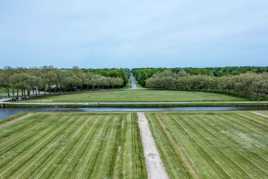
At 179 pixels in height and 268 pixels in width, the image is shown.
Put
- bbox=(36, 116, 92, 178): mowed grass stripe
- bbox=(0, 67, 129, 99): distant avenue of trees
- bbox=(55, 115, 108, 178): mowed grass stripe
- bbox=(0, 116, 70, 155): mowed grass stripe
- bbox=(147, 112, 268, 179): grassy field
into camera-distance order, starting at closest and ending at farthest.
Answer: bbox=(55, 115, 108, 178): mowed grass stripe
bbox=(36, 116, 92, 178): mowed grass stripe
bbox=(147, 112, 268, 179): grassy field
bbox=(0, 116, 70, 155): mowed grass stripe
bbox=(0, 67, 129, 99): distant avenue of trees

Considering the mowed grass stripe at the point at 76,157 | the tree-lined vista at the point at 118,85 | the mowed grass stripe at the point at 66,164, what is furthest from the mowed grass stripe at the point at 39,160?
the tree-lined vista at the point at 118,85

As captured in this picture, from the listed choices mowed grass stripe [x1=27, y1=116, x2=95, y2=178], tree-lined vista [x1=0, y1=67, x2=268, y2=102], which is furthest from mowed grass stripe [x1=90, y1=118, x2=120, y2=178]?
tree-lined vista [x1=0, y1=67, x2=268, y2=102]

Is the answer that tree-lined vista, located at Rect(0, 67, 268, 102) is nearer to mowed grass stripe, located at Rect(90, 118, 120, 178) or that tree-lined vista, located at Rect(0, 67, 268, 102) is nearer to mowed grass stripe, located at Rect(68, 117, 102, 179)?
mowed grass stripe, located at Rect(68, 117, 102, 179)

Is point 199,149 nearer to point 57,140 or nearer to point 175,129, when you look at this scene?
point 175,129

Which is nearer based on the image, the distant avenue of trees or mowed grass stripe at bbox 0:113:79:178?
mowed grass stripe at bbox 0:113:79:178

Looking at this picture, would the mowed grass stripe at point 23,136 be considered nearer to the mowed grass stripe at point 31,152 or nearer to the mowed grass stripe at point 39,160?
the mowed grass stripe at point 31,152

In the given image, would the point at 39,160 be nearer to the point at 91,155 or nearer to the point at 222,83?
the point at 91,155
